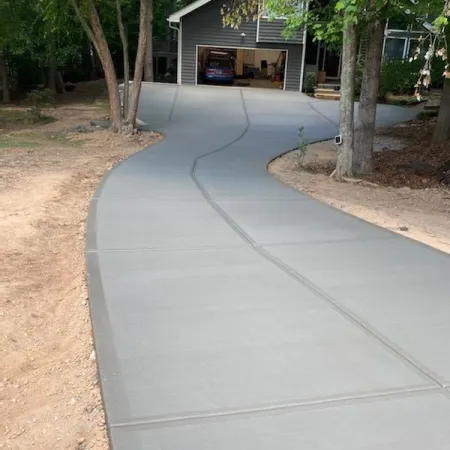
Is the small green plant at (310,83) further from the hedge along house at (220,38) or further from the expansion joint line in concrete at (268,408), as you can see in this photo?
the expansion joint line in concrete at (268,408)

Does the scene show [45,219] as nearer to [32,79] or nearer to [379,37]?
[379,37]

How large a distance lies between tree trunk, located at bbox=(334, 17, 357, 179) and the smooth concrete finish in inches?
137

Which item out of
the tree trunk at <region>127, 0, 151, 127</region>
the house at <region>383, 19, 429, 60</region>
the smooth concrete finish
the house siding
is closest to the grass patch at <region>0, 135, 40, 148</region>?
the tree trunk at <region>127, 0, 151, 127</region>

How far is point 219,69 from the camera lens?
94.1ft

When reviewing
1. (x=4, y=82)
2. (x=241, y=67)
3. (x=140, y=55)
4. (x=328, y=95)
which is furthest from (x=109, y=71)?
(x=241, y=67)

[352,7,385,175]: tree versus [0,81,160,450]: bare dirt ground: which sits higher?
[352,7,385,175]: tree

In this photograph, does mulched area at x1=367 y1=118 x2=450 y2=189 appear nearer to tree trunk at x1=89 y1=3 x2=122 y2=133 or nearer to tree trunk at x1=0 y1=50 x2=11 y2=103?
tree trunk at x1=89 y1=3 x2=122 y2=133

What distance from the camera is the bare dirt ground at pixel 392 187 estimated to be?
7551 mm

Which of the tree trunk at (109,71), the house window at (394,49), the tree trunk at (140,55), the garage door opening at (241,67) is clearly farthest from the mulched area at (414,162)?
the garage door opening at (241,67)

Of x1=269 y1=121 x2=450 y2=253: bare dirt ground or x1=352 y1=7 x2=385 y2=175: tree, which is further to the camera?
x1=352 y1=7 x2=385 y2=175: tree

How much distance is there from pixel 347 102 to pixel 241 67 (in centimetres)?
2547

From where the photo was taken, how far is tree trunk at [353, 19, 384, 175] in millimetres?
10500

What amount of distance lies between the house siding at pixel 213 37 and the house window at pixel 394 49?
168 inches

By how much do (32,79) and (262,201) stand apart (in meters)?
24.8
